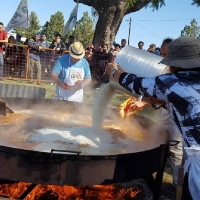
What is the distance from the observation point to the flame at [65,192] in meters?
3.59

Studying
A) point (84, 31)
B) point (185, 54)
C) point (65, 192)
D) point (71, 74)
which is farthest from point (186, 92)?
point (84, 31)

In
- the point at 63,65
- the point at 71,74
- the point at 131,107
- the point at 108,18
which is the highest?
the point at 108,18

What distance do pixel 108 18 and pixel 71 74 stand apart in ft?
42.9

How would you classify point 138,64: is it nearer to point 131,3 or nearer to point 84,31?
point 131,3

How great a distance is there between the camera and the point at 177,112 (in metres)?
2.40

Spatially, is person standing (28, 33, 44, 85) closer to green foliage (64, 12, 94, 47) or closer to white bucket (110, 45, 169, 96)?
white bucket (110, 45, 169, 96)

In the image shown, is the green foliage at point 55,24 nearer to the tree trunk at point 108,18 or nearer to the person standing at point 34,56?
the tree trunk at point 108,18

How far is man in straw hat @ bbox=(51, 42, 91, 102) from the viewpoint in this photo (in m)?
5.38

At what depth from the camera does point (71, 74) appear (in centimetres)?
545

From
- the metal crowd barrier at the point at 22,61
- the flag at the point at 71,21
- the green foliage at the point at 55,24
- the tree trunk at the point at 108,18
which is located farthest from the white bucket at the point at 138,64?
the green foliage at the point at 55,24

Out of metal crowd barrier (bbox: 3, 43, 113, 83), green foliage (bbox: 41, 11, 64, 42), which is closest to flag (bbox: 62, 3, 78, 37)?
metal crowd barrier (bbox: 3, 43, 113, 83)

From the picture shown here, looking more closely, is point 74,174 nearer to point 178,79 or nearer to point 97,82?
point 178,79

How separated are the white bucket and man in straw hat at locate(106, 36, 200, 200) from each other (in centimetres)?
77

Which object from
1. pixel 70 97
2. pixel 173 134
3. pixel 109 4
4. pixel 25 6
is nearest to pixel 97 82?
pixel 25 6
